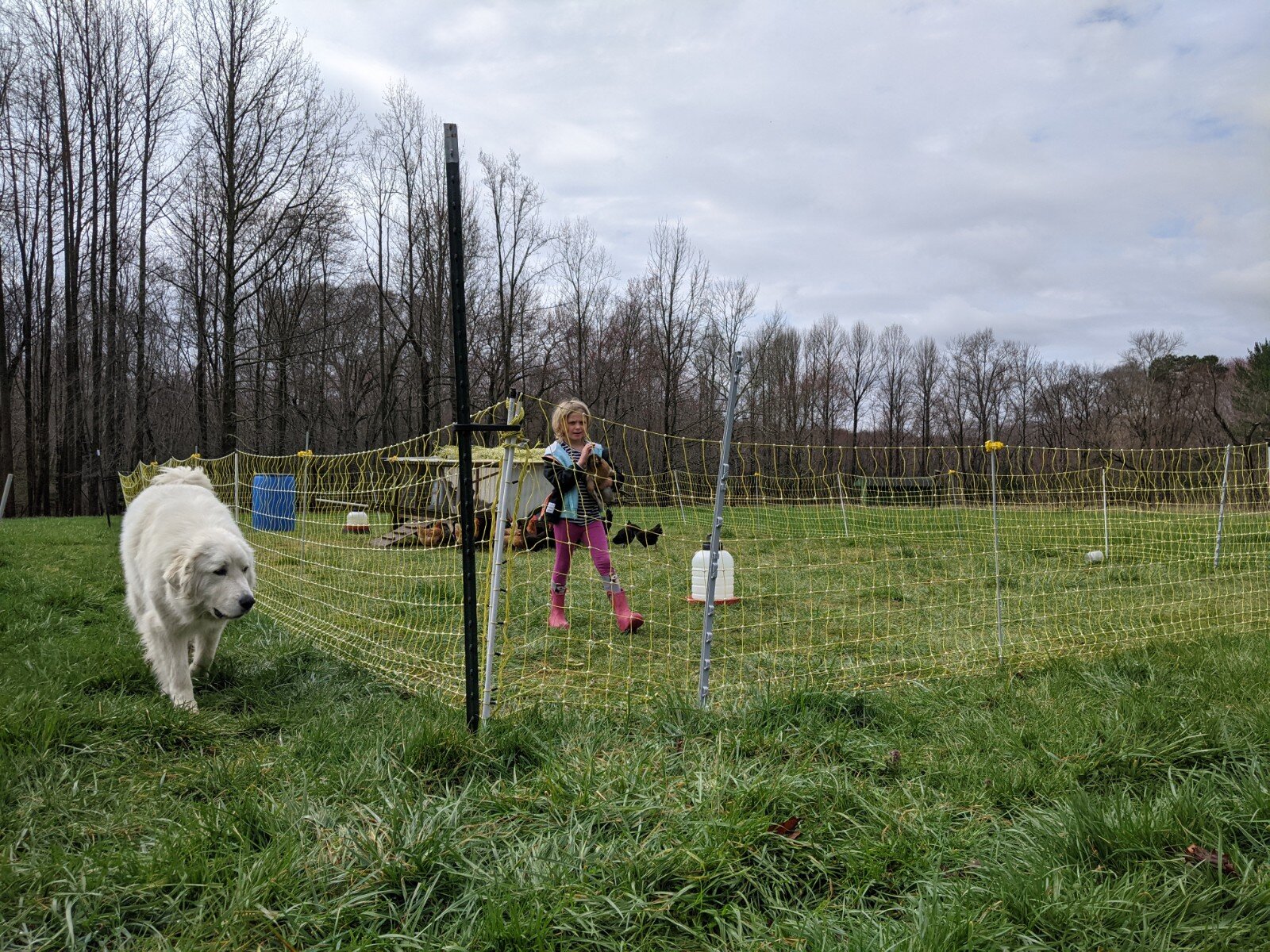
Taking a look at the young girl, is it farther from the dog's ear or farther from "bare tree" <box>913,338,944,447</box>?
"bare tree" <box>913,338,944,447</box>

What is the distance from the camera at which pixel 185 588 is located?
359 cm

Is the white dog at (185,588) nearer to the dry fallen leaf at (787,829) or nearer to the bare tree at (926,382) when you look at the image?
the dry fallen leaf at (787,829)

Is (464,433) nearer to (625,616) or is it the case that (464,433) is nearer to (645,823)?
(645,823)

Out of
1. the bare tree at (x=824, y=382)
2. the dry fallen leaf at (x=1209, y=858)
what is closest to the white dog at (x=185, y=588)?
the dry fallen leaf at (x=1209, y=858)

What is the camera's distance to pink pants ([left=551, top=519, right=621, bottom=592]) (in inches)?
194

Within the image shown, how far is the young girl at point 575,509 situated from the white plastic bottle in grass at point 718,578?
3.71ft

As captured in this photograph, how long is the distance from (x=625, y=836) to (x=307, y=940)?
32.4 inches

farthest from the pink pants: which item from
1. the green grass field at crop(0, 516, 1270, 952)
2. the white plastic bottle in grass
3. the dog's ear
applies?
the dog's ear

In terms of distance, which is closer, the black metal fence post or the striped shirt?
the black metal fence post

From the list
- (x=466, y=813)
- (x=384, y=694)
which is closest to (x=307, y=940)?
(x=466, y=813)

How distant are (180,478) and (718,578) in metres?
4.09

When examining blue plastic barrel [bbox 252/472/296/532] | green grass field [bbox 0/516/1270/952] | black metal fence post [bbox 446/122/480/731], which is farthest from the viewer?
blue plastic barrel [bbox 252/472/296/532]

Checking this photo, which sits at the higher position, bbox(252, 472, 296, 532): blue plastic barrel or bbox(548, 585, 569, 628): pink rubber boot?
bbox(252, 472, 296, 532): blue plastic barrel

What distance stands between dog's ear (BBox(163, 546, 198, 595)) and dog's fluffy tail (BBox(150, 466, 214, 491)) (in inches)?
47.3
